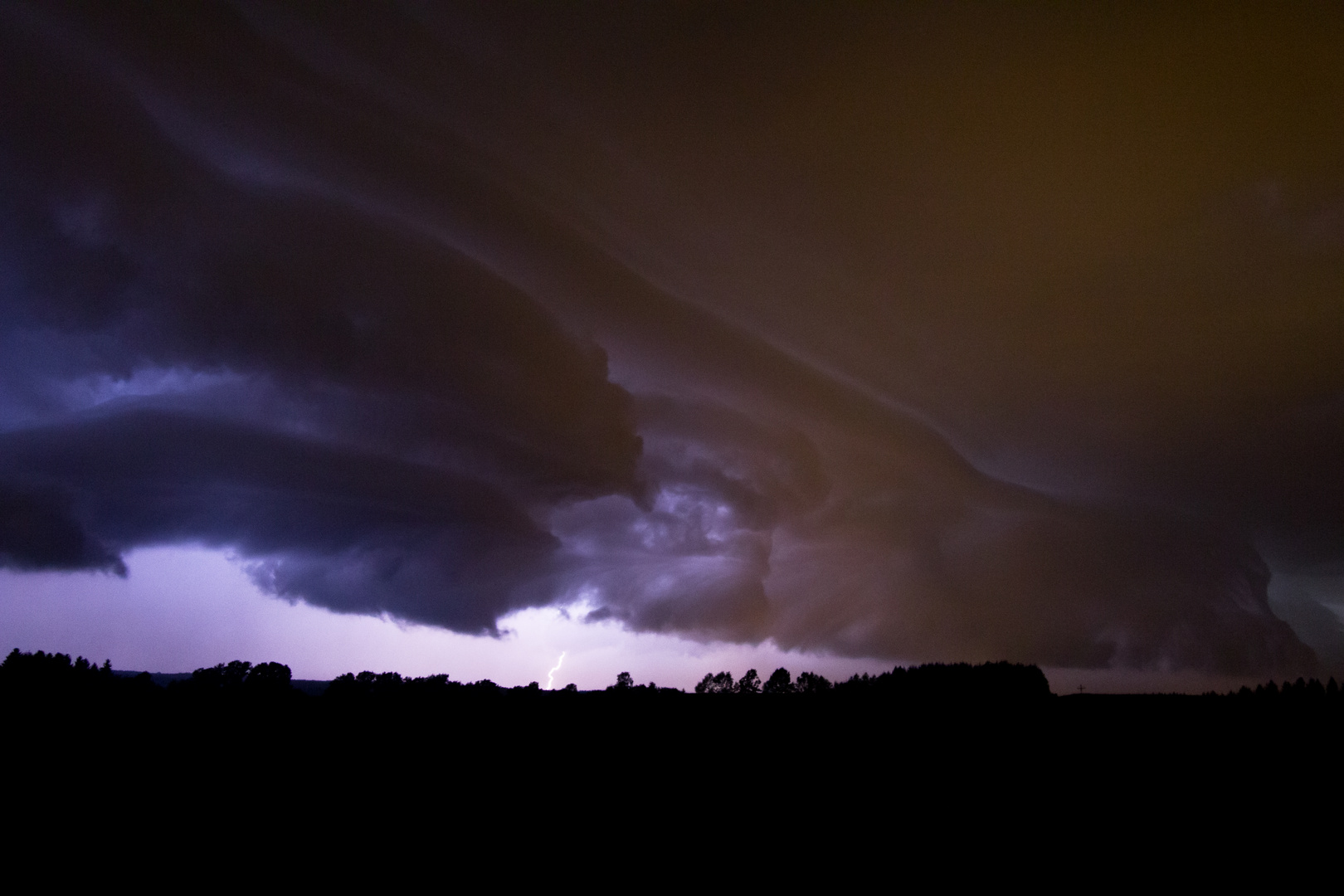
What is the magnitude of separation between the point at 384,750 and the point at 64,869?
85.5ft

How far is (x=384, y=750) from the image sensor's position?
224 feet

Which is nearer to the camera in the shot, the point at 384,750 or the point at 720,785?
the point at 720,785

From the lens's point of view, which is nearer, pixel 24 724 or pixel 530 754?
pixel 530 754

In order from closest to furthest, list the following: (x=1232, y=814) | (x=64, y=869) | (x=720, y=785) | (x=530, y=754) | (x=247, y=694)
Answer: (x=64, y=869), (x=1232, y=814), (x=720, y=785), (x=530, y=754), (x=247, y=694)

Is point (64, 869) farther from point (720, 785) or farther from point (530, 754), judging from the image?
point (720, 785)

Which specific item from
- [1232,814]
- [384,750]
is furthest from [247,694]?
[1232,814]

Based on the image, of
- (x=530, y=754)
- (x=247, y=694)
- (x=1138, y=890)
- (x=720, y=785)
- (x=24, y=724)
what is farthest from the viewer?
(x=247, y=694)

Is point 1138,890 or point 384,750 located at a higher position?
point 384,750

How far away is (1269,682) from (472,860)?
83.8 m

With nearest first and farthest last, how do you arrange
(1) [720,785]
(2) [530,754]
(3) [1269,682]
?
(1) [720,785] < (2) [530,754] < (3) [1269,682]

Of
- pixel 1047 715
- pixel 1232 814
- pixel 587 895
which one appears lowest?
pixel 587 895

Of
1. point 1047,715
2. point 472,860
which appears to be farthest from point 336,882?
point 1047,715

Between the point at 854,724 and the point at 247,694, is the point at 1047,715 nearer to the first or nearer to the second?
the point at 854,724

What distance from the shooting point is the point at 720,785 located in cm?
5881
